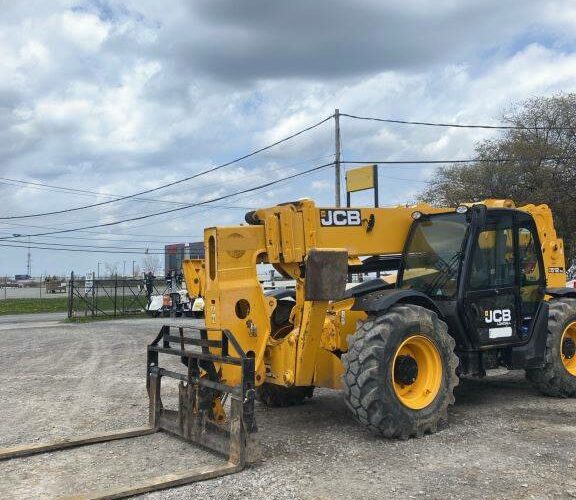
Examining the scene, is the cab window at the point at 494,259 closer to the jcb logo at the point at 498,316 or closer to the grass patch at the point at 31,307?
the jcb logo at the point at 498,316

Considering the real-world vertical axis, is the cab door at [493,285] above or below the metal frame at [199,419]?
above

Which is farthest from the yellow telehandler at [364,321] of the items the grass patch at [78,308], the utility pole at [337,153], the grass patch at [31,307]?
the grass patch at [31,307]

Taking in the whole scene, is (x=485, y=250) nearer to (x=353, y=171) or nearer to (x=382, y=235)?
(x=382, y=235)

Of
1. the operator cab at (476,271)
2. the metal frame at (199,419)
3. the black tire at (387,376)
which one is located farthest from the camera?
the operator cab at (476,271)

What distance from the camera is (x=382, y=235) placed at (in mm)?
7676

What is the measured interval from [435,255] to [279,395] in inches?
102

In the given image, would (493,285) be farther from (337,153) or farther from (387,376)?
(337,153)

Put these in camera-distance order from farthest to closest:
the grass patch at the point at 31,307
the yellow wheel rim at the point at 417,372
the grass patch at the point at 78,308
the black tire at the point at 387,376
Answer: the grass patch at the point at 31,307
the grass patch at the point at 78,308
the yellow wheel rim at the point at 417,372
the black tire at the point at 387,376

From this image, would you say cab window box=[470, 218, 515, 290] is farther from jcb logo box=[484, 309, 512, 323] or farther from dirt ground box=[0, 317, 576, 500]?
dirt ground box=[0, 317, 576, 500]

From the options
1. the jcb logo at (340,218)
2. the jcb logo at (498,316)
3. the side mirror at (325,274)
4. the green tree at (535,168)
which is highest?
the green tree at (535,168)

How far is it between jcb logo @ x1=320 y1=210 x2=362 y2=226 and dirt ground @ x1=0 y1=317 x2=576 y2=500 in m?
2.25

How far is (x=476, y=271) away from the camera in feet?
24.7

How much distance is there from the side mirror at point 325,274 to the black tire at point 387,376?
554 mm

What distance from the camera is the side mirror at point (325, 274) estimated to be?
6258mm
